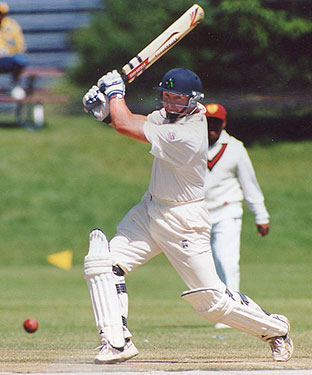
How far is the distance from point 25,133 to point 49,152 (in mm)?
1285

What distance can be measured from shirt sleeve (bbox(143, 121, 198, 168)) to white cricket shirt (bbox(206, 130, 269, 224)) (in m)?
2.83

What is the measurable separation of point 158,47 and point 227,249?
8.88 feet

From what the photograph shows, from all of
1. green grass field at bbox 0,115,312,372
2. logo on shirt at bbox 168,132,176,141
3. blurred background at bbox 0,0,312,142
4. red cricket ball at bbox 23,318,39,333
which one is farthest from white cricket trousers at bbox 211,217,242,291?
blurred background at bbox 0,0,312,142

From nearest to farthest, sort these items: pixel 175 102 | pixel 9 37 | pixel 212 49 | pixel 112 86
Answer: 1. pixel 112 86
2. pixel 175 102
3. pixel 9 37
4. pixel 212 49

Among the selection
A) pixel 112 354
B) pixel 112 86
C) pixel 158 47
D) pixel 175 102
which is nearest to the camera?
pixel 112 354

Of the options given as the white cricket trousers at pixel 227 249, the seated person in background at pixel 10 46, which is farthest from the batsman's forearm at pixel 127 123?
the seated person in background at pixel 10 46

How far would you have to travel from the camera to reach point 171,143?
20.0 ft

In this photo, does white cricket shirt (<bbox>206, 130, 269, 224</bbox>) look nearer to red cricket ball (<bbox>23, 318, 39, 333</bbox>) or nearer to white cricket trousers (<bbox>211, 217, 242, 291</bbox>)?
white cricket trousers (<bbox>211, 217, 242, 291</bbox>)

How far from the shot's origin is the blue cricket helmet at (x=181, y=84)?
20.6 feet

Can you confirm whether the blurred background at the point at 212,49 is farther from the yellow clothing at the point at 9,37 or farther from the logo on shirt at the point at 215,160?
the logo on shirt at the point at 215,160

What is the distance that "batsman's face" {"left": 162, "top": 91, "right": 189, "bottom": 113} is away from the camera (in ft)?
20.7

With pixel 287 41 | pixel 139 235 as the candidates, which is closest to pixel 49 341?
pixel 139 235

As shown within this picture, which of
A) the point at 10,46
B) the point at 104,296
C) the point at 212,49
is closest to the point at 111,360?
the point at 104,296

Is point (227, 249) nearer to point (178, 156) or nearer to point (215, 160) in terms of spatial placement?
point (215, 160)
